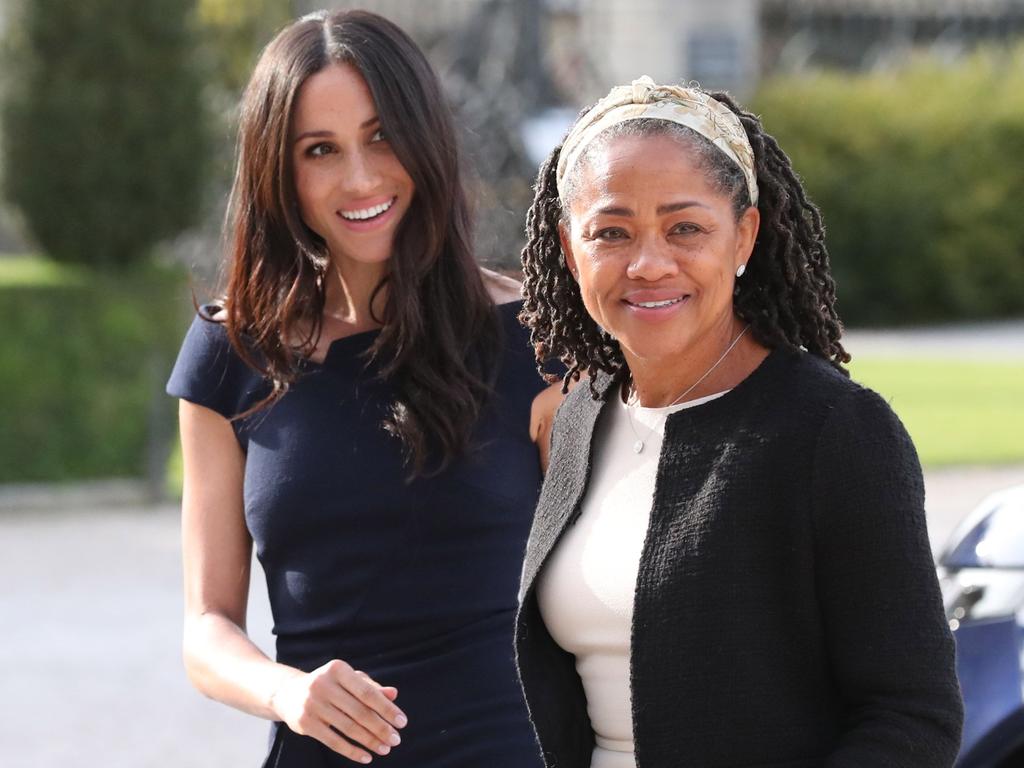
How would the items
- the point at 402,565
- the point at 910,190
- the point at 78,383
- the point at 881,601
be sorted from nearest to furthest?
the point at 881,601 < the point at 402,565 < the point at 78,383 < the point at 910,190

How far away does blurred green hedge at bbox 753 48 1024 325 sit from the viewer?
76.8 feet

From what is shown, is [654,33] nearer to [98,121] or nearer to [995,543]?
[98,121]

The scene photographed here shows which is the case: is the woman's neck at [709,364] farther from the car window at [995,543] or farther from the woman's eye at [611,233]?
the car window at [995,543]

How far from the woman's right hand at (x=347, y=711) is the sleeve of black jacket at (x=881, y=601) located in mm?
649

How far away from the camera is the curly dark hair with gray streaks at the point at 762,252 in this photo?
76.0 inches

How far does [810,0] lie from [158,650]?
84.5 feet

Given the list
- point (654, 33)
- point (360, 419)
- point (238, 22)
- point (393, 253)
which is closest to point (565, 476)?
point (360, 419)

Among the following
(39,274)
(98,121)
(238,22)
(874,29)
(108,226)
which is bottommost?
(39,274)

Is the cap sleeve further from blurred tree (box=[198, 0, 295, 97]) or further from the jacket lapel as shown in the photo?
blurred tree (box=[198, 0, 295, 97])

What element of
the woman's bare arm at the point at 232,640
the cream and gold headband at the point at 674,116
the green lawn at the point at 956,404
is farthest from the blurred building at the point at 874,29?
the cream and gold headband at the point at 674,116

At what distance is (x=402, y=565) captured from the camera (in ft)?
8.39

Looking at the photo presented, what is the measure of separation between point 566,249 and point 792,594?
0.54m

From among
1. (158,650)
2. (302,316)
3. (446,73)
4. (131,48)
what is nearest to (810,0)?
(446,73)

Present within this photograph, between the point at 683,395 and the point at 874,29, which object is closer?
the point at 683,395
